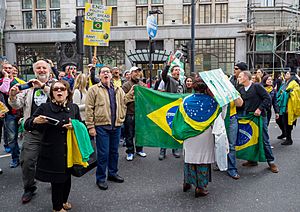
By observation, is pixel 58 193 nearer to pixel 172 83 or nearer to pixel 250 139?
pixel 172 83

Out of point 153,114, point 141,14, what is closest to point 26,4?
point 141,14

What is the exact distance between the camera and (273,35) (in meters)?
20.3

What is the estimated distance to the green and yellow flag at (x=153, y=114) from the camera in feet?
18.3

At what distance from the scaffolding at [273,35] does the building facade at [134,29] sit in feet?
2.39

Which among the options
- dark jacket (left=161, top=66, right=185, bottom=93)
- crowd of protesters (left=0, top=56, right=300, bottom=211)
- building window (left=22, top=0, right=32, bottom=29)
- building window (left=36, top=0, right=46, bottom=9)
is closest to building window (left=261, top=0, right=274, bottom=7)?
crowd of protesters (left=0, top=56, right=300, bottom=211)

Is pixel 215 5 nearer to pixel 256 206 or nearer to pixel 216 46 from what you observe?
pixel 216 46

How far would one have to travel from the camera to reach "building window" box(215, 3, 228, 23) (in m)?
21.4

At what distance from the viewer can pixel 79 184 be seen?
4664 millimetres

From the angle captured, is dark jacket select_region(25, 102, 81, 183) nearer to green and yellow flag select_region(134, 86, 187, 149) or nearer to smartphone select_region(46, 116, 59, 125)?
smartphone select_region(46, 116, 59, 125)

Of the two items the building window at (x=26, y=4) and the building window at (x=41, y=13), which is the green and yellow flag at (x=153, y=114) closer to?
the building window at (x=41, y=13)

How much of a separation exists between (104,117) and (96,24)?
3.10 meters

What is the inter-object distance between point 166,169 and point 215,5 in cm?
1910

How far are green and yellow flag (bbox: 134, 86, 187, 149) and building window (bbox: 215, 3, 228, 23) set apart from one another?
17.8 m

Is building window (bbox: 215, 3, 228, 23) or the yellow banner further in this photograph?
building window (bbox: 215, 3, 228, 23)
